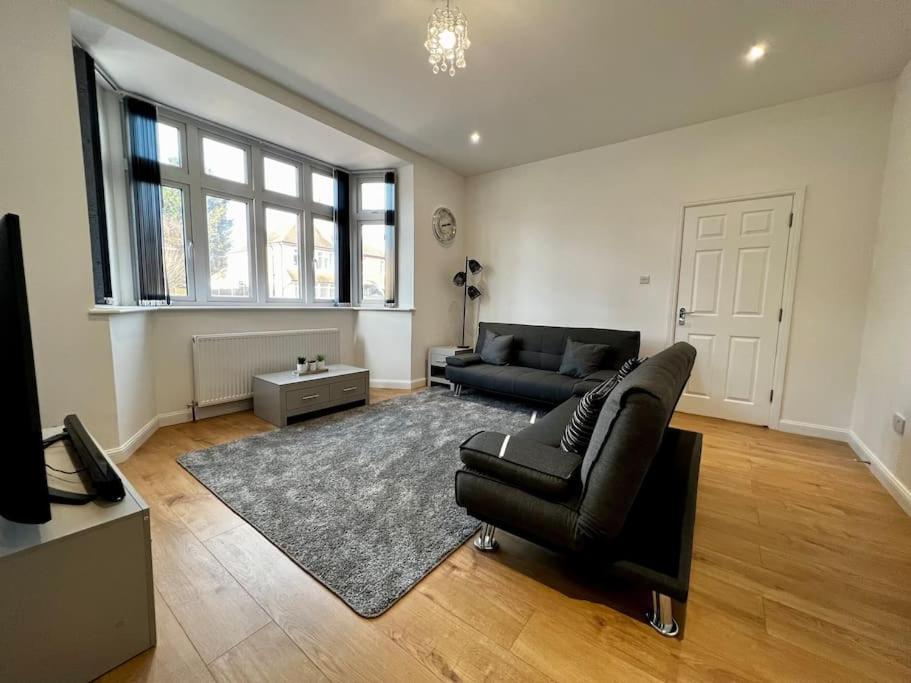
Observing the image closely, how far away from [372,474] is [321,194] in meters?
3.38

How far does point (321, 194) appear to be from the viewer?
4.19 meters

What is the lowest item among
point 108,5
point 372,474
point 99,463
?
point 372,474

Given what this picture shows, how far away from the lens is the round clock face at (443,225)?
461 centimetres

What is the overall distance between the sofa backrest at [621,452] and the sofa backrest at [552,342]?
101 inches

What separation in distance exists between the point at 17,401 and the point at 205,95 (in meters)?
3.02

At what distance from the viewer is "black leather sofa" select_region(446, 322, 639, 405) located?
3346mm

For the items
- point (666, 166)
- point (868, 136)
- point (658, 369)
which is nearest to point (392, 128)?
point (666, 166)

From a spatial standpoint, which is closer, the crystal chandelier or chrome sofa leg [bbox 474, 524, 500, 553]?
chrome sofa leg [bbox 474, 524, 500, 553]

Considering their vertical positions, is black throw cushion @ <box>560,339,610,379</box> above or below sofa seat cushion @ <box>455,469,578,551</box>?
above

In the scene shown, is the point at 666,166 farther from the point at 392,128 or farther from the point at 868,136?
the point at 392,128

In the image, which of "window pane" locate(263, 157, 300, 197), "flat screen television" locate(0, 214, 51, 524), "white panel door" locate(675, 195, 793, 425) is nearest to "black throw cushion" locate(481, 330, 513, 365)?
"white panel door" locate(675, 195, 793, 425)

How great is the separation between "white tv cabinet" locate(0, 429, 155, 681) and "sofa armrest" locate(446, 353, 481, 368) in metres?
3.09

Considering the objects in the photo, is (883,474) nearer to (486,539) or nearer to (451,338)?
(486,539)

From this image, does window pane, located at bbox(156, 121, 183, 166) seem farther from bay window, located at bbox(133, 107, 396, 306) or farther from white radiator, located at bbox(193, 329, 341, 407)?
white radiator, located at bbox(193, 329, 341, 407)
